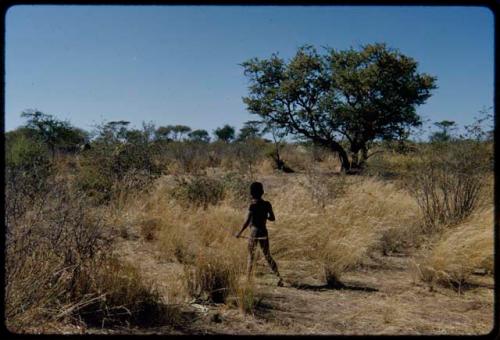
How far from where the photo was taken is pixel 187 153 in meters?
24.1

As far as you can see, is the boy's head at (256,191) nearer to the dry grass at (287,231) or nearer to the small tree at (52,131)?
the dry grass at (287,231)

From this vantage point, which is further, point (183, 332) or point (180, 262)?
point (180, 262)

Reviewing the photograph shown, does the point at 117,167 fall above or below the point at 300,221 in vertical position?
above

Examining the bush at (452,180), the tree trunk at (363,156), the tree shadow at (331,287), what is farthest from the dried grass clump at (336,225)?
the tree trunk at (363,156)

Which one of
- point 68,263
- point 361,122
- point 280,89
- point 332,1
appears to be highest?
point 280,89

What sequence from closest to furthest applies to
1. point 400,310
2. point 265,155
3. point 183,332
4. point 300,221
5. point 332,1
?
point 332,1 < point 183,332 < point 400,310 < point 300,221 < point 265,155

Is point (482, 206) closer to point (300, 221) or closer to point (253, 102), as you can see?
point (300, 221)

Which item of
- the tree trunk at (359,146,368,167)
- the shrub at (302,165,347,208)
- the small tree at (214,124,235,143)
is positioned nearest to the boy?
the shrub at (302,165,347,208)

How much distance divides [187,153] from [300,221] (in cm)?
1598

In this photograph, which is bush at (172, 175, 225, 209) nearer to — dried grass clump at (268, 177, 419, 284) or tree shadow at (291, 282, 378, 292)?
dried grass clump at (268, 177, 419, 284)

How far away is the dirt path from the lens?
4973mm

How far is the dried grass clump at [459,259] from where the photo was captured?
659 cm

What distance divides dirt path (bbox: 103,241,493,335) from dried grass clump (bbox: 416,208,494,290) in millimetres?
169

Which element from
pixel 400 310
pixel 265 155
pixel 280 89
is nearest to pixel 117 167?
pixel 400 310
